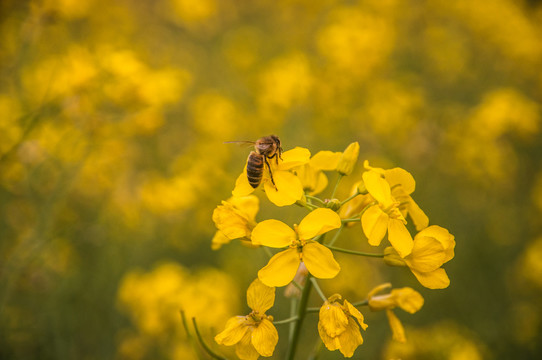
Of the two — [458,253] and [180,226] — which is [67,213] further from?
[458,253]

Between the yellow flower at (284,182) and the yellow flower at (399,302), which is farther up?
the yellow flower at (284,182)

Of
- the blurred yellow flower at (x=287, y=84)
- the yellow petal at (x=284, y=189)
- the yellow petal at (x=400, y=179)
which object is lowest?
the blurred yellow flower at (x=287, y=84)

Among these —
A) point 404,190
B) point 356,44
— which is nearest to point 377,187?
point 404,190

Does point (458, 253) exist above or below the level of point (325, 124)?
below

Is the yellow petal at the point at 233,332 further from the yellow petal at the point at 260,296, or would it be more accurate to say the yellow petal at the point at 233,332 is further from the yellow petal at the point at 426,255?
the yellow petal at the point at 426,255

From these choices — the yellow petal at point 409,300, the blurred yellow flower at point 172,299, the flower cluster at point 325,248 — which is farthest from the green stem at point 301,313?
the blurred yellow flower at point 172,299

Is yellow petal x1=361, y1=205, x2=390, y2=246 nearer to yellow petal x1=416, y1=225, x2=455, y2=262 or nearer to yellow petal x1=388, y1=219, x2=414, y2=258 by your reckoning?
yellow petal x1=388, y1=219, x2=414, y2=258

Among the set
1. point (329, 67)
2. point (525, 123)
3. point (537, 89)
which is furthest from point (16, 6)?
point (537, 89)
